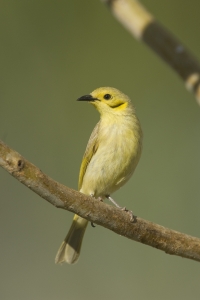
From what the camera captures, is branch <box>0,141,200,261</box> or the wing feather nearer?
branch <box>0,141,200,261</box>

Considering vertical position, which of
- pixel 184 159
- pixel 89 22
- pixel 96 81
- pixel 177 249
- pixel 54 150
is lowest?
pixel 177 249

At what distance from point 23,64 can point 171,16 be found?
1.74m

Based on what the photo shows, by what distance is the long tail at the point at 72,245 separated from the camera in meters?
4.26

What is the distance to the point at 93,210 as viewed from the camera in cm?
292

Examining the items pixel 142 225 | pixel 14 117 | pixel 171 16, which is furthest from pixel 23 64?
pixel 142 225

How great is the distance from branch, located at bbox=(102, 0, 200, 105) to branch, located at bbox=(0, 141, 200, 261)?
837 millimetres

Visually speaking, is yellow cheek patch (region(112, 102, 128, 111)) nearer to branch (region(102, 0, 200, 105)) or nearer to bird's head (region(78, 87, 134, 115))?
bird's head (region(78, 87, 134, 115))

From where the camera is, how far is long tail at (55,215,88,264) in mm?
4258

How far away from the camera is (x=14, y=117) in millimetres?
6090

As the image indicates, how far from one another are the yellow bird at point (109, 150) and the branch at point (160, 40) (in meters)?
1.83

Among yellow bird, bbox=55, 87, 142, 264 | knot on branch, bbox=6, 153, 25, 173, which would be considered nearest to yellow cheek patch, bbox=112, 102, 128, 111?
yellow bird, bbox=55, 87, 142, 264

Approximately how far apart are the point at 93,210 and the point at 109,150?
3.69 feet

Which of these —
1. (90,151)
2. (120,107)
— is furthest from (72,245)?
(120,107)

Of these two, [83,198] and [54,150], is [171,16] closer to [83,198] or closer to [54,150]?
[54,150]
